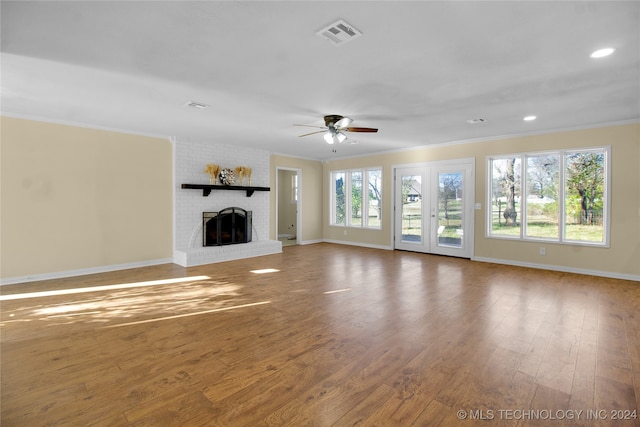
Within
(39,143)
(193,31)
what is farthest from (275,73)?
(39,143)

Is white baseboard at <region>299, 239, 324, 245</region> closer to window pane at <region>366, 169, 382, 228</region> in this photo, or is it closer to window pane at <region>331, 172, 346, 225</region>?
window pane at <region>331, 172, 346, 225</region>

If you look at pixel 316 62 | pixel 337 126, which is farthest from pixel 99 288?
pixel 316 62

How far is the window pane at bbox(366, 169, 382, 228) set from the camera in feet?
27.2

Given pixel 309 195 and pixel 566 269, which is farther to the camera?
pixel 309 195

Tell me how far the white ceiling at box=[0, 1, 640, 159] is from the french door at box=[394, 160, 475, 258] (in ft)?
6.33

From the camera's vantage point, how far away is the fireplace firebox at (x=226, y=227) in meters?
6.84

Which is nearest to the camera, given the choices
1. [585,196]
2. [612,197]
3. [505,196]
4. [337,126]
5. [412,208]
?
[337,126]

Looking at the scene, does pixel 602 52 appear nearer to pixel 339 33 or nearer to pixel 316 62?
pixel 339 33

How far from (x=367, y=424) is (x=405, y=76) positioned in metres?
3.00

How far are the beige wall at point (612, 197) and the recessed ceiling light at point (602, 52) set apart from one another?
3181 millimetres

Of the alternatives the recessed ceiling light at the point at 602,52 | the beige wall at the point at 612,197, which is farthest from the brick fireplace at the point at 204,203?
the recessed ceiling light at the point at 602,52

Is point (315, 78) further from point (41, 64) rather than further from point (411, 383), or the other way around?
point (411, 383)

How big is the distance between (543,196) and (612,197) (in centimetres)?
94

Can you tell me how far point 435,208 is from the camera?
7.16m
